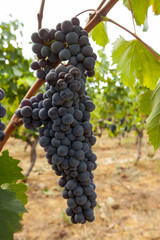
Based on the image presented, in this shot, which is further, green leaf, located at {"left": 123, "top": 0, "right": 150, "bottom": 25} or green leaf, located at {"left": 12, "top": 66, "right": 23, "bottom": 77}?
green leaf, located at {"left": 12, "top": 66, "right": 23, "bottom": 77}

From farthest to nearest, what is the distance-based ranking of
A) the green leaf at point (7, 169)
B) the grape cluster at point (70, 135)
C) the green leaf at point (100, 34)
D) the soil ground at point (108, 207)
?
1. the soil ground at point (108, 207)
2. the green leaf at point (100, 34)
3. the green leaf at point (7, 169)
4. the grape cluster at point (70, 135)

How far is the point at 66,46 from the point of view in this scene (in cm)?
78

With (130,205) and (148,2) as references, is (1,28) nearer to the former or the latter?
(148,2)

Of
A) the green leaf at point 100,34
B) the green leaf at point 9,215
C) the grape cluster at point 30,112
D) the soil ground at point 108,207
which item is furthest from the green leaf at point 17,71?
the green leaf at point 9,215

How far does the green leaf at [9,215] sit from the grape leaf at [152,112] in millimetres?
658

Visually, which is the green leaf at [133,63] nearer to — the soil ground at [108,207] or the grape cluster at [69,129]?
the grape cluster at [69,129]

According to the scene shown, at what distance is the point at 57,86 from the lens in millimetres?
680

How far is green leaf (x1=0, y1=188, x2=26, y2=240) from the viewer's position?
54cm

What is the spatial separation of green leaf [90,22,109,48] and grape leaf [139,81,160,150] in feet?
1.31

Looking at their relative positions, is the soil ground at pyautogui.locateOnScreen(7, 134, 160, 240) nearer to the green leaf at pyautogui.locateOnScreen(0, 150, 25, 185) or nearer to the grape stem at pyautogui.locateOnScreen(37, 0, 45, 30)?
the green leaf at pyautogui.locateOnScreen(0, 150, 25, 185)

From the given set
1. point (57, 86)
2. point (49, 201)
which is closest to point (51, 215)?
point (49, 201)

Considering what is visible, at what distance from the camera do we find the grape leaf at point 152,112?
0.98 meters

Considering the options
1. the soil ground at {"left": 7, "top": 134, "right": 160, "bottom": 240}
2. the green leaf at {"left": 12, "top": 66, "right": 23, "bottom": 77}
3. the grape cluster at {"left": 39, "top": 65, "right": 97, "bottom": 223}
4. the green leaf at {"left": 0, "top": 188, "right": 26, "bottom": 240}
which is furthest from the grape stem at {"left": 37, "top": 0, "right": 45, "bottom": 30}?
the soil ground at {"left": 7, "top": 134, "right": 160, "bottom": 240}

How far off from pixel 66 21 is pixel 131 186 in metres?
5.27
